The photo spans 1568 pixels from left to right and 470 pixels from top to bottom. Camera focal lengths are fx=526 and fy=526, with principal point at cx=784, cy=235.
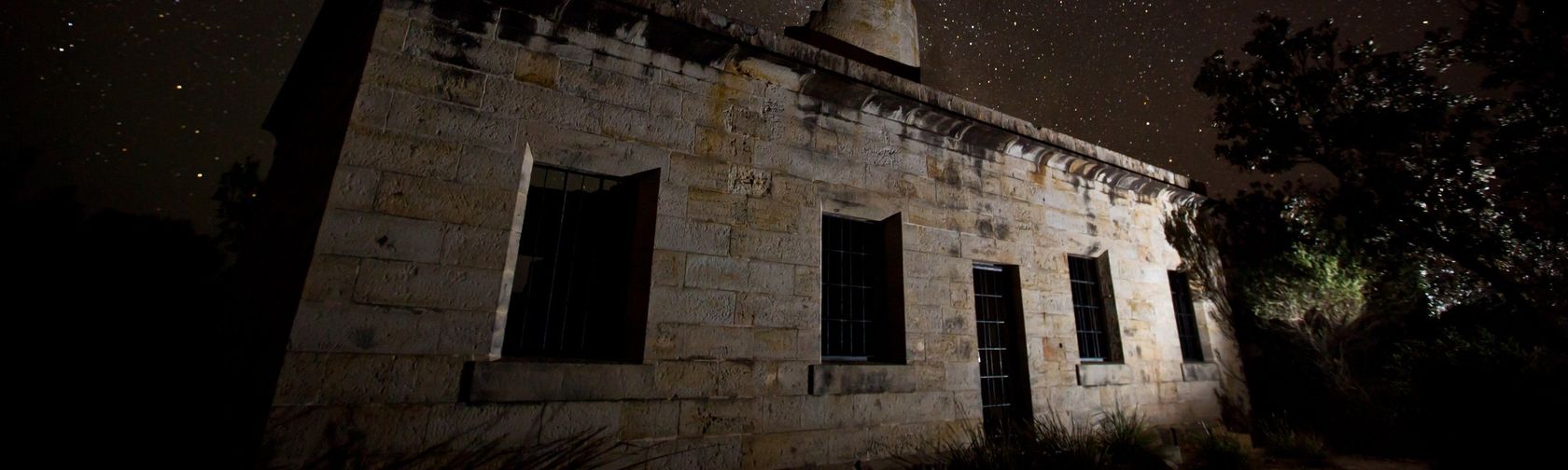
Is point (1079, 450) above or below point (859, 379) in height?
below

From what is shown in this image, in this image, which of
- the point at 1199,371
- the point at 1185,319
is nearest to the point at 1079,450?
the point at 1199,371

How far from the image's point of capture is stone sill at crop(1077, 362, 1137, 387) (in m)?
6.16

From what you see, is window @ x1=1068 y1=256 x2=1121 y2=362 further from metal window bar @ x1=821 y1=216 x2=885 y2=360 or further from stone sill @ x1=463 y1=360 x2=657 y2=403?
stone sill @ x1=463 y1=360 x2=657 y2=403

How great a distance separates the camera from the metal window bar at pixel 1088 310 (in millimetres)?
6859

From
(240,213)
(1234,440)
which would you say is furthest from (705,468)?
(240,213)

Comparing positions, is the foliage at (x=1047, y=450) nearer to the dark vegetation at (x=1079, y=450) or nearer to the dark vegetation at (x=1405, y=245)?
the dark vegetation at (x=1079, y=450)

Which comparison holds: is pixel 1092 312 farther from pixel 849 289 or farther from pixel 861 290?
pixel 849 289

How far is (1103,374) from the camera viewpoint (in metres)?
6.36

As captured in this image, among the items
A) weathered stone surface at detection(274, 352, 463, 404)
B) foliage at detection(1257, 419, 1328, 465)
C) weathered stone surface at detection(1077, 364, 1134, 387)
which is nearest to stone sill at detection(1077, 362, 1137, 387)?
weathered stone surface at detection(1077, 364, 1134, 387)

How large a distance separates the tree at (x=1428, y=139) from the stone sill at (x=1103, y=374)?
14.0 ft

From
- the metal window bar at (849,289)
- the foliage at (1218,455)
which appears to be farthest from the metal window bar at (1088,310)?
the metal window bar at (849,289)

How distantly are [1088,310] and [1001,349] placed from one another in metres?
1.89

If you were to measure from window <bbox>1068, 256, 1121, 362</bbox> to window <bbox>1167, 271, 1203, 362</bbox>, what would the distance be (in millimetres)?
1801

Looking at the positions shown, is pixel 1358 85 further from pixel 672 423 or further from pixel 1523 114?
pixel 672 423
